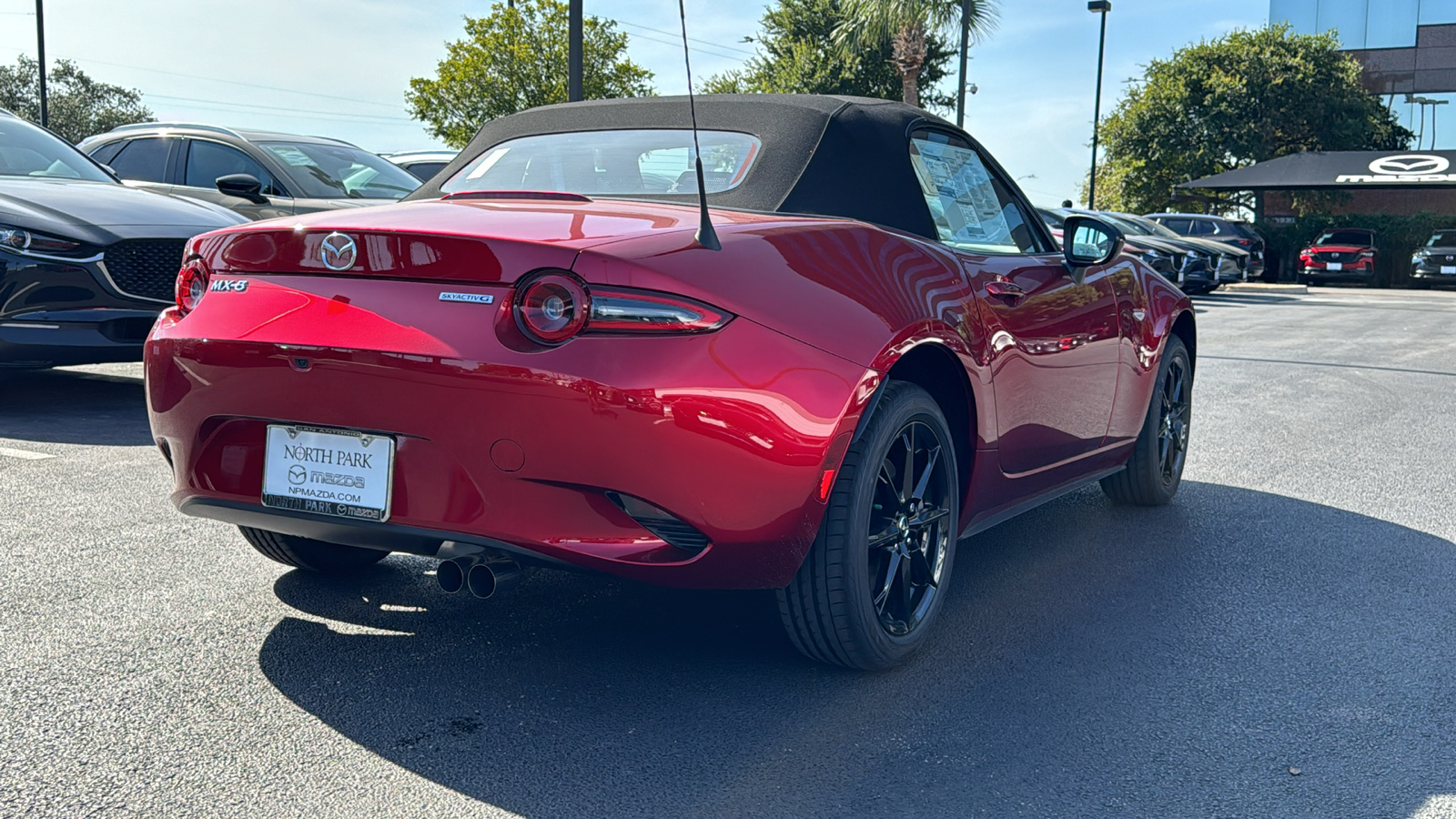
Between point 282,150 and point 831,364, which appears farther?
point 282,150

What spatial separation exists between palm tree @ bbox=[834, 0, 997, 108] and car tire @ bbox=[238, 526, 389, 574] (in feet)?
83.1

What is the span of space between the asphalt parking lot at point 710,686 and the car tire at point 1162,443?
0.23 metres

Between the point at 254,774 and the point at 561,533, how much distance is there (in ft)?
2.47

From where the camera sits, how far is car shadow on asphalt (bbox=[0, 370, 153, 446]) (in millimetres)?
6191

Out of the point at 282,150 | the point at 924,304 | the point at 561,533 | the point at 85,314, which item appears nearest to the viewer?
the point at 561,533

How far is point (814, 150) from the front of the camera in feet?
11.8

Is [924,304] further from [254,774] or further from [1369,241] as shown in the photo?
[1369,241]

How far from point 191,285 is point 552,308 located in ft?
3.60

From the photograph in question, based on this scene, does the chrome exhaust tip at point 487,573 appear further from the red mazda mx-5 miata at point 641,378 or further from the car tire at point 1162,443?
the car tire at point 1162,443

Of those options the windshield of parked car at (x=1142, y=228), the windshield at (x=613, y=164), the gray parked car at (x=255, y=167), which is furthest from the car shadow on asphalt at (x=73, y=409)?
the windshield of parked car at (x=1142, y=228)

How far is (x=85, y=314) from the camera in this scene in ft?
21.2

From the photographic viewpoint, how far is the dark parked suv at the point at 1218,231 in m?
28.7

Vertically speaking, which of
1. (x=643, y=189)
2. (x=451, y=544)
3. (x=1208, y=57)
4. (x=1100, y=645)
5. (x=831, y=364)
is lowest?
(x=1100, y=645)

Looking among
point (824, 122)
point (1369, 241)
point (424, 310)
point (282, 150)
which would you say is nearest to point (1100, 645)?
point (824, 122)
